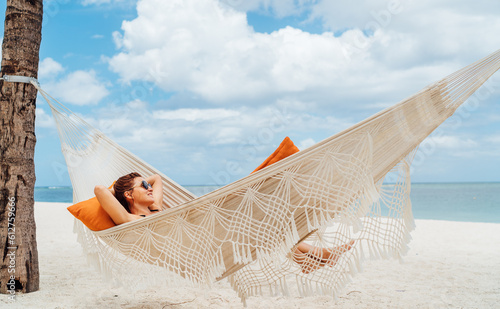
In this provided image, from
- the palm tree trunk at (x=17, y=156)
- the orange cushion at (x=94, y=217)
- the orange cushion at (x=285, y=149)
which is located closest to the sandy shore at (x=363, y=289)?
the palm tree trunk at (x=17, y=156)

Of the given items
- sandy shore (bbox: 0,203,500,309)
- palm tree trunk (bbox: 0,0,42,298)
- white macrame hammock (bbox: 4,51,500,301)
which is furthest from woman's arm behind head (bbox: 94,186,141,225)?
palm tree trunk (bbox: 0,0,42,298)

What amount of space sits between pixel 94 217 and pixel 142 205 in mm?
257

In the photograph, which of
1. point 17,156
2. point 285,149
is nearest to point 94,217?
point 17,156

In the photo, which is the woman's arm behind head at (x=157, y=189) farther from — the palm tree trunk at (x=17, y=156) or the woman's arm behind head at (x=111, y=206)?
the palm tree trunk at (x=17, y=156)

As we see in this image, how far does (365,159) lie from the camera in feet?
4.85

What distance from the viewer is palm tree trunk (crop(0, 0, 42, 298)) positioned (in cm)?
220

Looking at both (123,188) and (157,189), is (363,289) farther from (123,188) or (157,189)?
(123,188)

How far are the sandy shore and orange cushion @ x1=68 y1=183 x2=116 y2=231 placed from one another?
1.69 ft

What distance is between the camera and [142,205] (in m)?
2.04

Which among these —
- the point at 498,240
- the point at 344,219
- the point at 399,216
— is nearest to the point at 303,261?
the point at 344,219

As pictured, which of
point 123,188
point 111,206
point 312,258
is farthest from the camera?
point 123,188

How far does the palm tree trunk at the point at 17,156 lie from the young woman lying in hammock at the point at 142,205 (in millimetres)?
585

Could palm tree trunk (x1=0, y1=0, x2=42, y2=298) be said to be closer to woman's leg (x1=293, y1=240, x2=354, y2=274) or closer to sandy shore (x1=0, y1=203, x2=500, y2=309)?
sandy shore (x1=0, y1=203, x2=500, y2=309)

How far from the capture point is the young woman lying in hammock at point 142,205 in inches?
64.2
